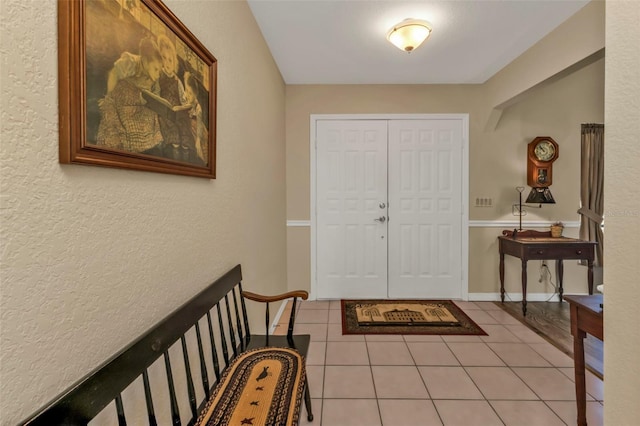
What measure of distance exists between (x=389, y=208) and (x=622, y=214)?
106 inches

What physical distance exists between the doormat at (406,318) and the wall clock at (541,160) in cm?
167

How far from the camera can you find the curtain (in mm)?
3611

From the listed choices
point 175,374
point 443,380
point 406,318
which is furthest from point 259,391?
point 406,318

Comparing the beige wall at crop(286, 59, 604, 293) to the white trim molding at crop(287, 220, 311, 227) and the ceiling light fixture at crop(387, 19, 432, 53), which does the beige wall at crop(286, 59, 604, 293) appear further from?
the ceiling light fixture at crop(387, 19, 432, 53)

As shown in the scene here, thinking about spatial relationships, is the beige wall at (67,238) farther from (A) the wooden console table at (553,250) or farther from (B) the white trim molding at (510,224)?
(B) the white trim molding at (510,224)

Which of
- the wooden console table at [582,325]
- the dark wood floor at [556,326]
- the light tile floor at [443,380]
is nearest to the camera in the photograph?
the wooden console table at [582,325]

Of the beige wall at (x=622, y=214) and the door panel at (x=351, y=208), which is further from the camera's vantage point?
the door panel at (x=351, y=208)

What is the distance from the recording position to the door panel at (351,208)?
12.2 feet

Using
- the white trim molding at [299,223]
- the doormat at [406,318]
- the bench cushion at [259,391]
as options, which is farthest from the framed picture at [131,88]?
the white trim molding at [299,223]

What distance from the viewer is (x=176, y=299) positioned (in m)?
1.22

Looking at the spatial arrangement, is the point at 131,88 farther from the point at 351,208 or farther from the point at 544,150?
the point at 544,150

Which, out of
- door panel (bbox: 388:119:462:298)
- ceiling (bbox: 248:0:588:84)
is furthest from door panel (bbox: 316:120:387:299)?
ceiling (bbox: 248:0:588:84)

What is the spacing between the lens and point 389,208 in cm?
374

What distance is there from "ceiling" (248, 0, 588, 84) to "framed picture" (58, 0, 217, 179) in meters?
1.27
